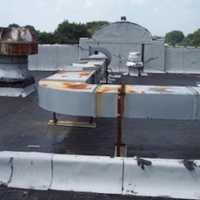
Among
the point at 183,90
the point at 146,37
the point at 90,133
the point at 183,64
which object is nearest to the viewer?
the point at 183,90

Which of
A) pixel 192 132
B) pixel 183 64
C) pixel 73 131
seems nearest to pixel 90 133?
pixel 73 131

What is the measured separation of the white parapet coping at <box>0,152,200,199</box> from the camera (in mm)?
3949

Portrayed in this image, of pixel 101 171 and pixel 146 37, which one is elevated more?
pixel 146 37

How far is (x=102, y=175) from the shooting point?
158 inches

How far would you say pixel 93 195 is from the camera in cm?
385

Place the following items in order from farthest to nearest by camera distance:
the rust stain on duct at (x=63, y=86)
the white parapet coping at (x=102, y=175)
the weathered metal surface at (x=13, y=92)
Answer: the weathered metal surface at (x=13, y=92)
the rust stain on duct at (x=63, y=86)
the white parapet coping at (x=102, y=175)

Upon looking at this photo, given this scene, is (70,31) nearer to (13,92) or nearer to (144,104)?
(13,92)

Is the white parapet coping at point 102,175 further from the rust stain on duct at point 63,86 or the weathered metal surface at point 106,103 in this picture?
the rust stain on duct at point 63,86

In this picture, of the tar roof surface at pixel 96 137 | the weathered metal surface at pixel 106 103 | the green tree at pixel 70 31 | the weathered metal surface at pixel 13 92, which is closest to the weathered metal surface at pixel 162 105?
the weathered metal surface at pixel 106 103

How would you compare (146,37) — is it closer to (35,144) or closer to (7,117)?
(7,117)

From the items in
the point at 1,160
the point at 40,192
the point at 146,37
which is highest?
the point at 146,37

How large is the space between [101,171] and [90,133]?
8.71 ft

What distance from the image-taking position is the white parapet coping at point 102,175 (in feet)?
13.0

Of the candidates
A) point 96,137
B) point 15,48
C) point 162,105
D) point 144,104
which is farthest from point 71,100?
point 15,48
